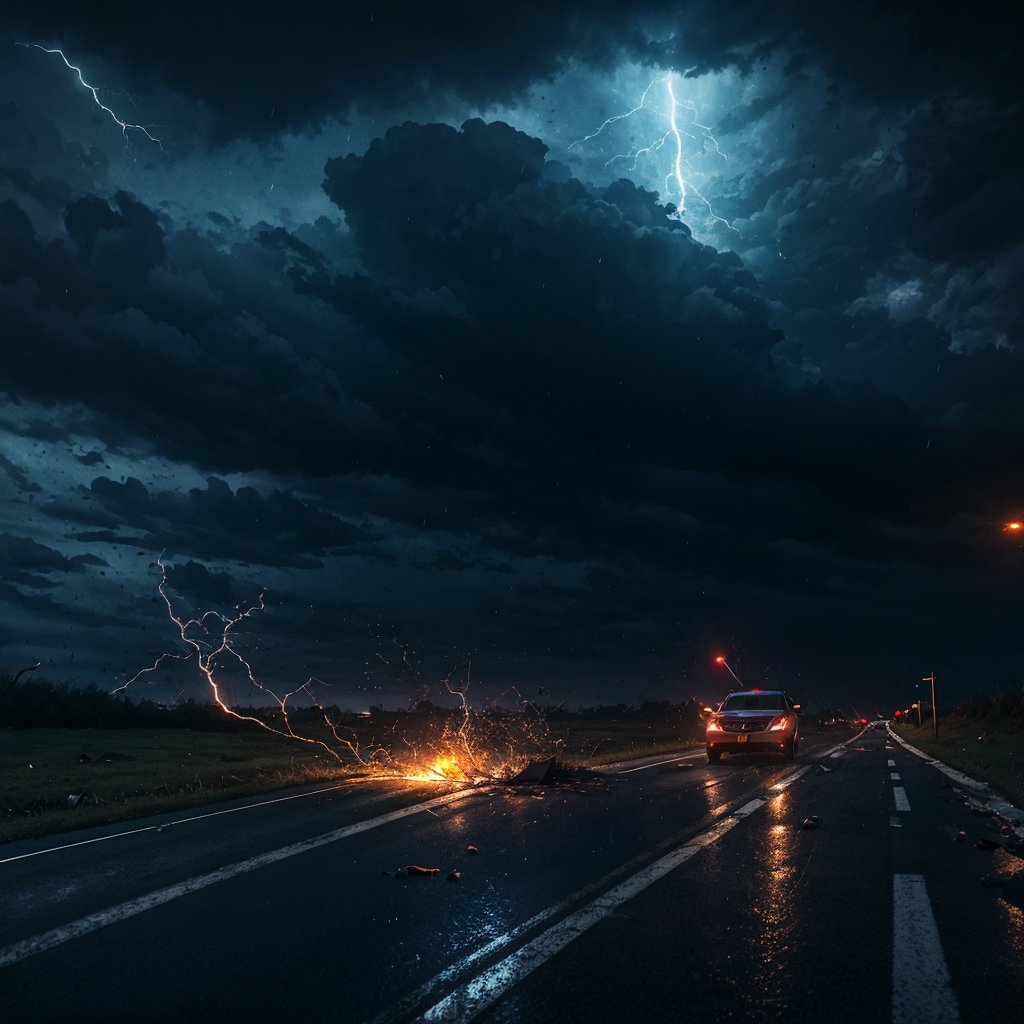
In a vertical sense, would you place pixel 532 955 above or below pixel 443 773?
below

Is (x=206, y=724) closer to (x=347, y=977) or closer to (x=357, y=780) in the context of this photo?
(x=357, y=780)

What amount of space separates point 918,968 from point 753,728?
1724cm

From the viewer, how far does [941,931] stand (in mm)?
5500

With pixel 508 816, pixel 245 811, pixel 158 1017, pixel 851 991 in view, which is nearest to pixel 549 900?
pixel 851 991

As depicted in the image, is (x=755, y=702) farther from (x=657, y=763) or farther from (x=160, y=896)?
(x=160, y=896)

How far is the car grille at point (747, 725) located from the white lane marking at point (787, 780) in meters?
1.71

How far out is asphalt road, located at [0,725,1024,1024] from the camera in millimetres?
4328

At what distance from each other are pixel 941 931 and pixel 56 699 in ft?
168

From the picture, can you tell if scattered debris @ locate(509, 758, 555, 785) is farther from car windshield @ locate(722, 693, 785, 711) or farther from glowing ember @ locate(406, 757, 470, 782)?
car windshield @ locate(722, 693, 785, 711)

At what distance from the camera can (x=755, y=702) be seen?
2284cm

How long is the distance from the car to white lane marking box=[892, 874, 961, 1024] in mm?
15161

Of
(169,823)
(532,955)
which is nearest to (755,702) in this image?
(169,823)

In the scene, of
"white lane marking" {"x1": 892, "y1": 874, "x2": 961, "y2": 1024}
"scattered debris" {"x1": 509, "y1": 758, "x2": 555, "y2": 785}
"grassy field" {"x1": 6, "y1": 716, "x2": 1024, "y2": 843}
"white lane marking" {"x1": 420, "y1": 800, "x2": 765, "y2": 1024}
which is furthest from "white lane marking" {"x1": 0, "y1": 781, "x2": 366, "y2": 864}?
"white lane marking" {"x1": 892, "y1": 874, "x2": 961, "y2": 1024}

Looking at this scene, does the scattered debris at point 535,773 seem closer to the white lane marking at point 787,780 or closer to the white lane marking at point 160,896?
the white lane marking at point 787,780
